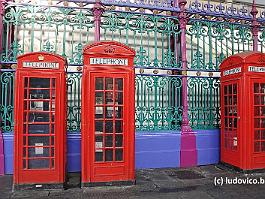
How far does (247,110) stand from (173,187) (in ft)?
8.18

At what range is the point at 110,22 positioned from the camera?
7.23 meters

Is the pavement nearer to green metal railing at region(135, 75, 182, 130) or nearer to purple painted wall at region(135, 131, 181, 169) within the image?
purple painted wall at region(135, 131, 181, 169)

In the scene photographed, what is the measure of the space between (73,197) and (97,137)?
1178 mm

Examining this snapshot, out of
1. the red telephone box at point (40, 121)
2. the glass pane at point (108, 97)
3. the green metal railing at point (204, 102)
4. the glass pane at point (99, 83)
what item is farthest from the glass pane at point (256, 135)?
the red telephone box at point (40, 121)

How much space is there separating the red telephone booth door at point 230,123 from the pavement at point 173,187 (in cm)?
42

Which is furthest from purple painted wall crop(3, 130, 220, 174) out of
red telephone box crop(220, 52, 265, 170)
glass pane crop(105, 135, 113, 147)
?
glass pane crop(105, 135, 113, 147)

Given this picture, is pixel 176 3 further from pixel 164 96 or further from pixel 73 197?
pixel 73 197

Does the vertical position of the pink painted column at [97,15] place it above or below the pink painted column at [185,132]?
above

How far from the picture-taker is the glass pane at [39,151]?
5.38m

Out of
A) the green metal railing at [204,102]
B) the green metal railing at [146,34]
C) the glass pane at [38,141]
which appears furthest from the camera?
the green metal railing at [204,102]

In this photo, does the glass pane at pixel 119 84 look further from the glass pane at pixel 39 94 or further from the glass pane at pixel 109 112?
the glass pane at pixel 39 94

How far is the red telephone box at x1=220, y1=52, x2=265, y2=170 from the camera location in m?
6.43

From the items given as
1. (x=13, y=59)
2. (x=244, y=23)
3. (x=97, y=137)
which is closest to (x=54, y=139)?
(x=97, y=137)

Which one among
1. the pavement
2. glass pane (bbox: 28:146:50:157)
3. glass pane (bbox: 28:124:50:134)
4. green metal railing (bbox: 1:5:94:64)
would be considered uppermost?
green metal railing (bbox: 1:5:94:64)
